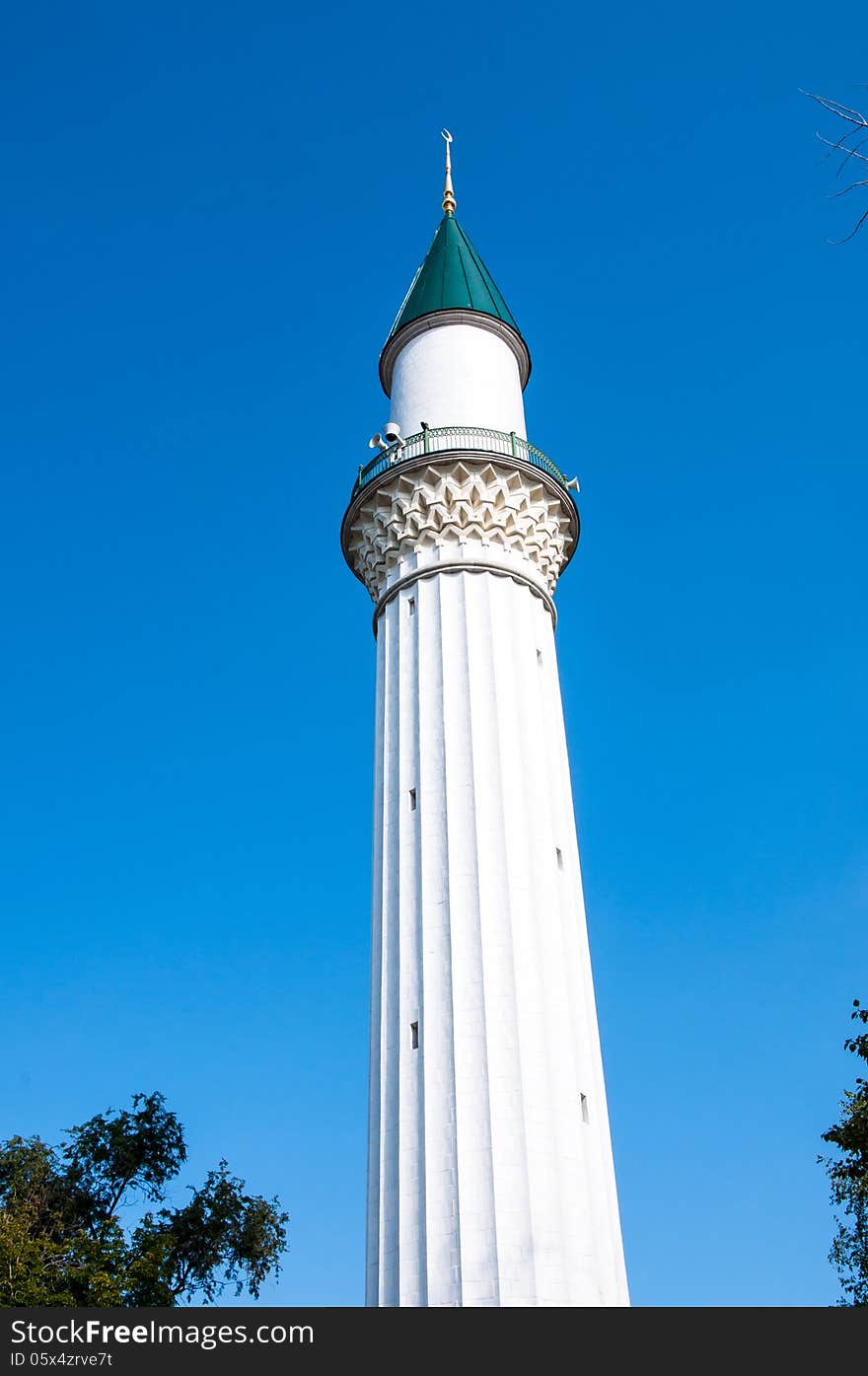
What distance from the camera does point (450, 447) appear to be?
28.4m

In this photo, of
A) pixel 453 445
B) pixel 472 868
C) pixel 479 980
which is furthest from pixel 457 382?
pixel 479 980

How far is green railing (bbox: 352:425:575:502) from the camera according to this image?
28.5 meters

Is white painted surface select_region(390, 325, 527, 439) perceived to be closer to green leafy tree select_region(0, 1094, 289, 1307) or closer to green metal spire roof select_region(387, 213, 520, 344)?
green metal spire roof select_region(387, 213, 520, 344)

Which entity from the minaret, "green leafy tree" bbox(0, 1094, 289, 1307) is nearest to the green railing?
the minaret

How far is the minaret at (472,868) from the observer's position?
19719mm

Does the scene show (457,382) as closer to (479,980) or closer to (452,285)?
(452,285)

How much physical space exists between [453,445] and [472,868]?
10489 millimetres

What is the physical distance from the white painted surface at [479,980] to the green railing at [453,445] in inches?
102

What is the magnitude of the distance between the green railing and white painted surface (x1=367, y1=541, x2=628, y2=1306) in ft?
8.48

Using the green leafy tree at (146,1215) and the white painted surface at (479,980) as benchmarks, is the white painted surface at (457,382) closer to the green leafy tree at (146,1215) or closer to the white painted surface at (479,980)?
the white painted surface at (479,980)

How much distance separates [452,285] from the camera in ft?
107

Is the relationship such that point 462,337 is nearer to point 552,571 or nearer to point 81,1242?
point 552,571

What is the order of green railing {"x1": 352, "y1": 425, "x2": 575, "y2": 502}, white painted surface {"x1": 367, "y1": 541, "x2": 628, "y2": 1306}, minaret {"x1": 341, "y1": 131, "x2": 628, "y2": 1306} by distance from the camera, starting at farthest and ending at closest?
green railing {"x1": 352, "y1": 425, "x2": 575, "y2": 502}
minaret {"x1": 341, "y1": 131, "x2": 628, "y2": 1306}
white painted surface {"x1": 367, "y1": 541, "x2": 628, "y2": 1306}

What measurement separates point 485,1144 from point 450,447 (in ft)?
50.1
